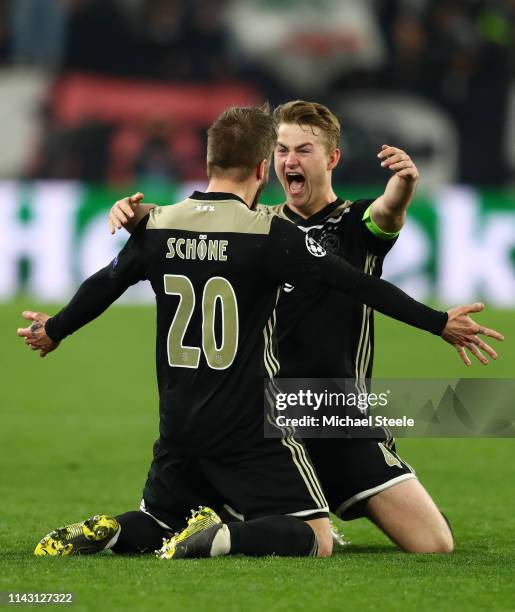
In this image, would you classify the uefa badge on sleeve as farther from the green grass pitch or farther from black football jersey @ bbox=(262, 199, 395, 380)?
the green grass pitch

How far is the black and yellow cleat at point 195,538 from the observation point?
469 centimetres

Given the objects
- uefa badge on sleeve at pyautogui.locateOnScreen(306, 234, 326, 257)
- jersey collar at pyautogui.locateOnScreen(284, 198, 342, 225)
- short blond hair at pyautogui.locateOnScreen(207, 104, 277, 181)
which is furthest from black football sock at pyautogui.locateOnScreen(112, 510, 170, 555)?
jersey collar at pyautogui.locateOnScreen(284, 198, 342, 225)

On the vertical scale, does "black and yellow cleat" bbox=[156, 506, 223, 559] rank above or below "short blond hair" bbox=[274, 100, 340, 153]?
below

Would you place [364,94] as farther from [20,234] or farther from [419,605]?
[419,605]

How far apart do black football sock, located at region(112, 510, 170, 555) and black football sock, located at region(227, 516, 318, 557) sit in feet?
1.32

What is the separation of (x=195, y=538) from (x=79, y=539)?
468 mm

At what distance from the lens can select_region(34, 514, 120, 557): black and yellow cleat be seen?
4.84 metres

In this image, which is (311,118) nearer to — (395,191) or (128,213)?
(395,191)

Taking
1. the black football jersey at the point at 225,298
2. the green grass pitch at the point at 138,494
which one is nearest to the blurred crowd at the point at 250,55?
the green grass pitch at the point at 138,494

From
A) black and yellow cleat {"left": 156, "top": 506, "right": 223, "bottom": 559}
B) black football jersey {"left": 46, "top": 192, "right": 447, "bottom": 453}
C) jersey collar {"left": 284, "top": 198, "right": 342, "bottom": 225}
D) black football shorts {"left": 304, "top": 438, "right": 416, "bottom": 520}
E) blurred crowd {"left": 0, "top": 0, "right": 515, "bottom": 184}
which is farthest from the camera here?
blurred crowd {"left": 0, "top": 0, "right": 515, "bottom": 184}

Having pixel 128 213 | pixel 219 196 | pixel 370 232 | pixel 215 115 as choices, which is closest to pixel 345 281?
pixel 219 196

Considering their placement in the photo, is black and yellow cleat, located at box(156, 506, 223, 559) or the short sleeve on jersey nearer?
black and yellow cleat, located at box(156, 506, 223, 559)

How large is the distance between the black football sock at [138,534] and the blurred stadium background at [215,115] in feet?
25.0

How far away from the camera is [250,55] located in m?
23.4
